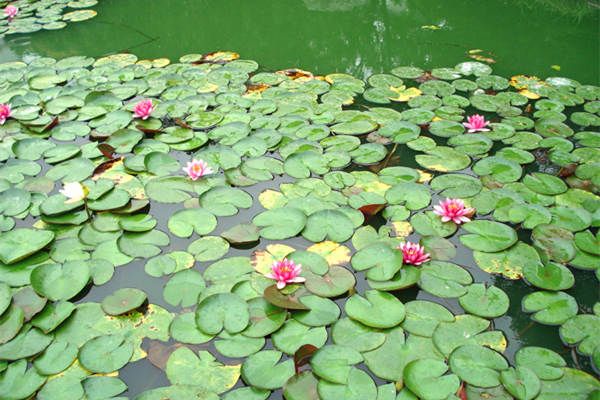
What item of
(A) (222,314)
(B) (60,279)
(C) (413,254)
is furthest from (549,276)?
(B) (60,279)

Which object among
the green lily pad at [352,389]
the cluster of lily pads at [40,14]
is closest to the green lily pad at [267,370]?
the green lily pad at [352,389]

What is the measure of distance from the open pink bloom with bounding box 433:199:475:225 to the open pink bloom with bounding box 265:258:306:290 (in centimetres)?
76

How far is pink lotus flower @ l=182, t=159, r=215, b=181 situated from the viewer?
262 centimetres

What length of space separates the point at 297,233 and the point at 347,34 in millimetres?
2802

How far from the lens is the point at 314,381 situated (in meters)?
1.70

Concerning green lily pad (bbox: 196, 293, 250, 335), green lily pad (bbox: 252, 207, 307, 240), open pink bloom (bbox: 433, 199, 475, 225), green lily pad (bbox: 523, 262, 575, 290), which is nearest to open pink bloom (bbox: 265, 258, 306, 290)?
green lily pad (bbox: 196, 293, 250, 335)

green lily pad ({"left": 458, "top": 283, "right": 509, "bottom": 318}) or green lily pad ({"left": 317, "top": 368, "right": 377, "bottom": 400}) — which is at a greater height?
green lily pad ({"left": 458, "top": 283, "right": 509, "bottom": 318})

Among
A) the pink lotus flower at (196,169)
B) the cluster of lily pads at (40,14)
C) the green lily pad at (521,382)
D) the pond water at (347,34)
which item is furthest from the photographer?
the cluster of lily pads at (40,14)

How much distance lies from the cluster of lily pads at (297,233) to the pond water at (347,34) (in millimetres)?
348

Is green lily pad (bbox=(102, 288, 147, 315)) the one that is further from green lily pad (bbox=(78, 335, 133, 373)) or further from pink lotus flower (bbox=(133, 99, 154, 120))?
pink lotus flower (bbox=(133, 99, 154, 120))

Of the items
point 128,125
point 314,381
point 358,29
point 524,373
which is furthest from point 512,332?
point 358,29

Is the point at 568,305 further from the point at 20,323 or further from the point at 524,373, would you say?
the point at 20,323

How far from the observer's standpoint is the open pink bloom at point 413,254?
208 cm

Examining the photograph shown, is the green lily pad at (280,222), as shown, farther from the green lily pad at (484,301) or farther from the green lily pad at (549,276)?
the green lily pad at (549,276)
